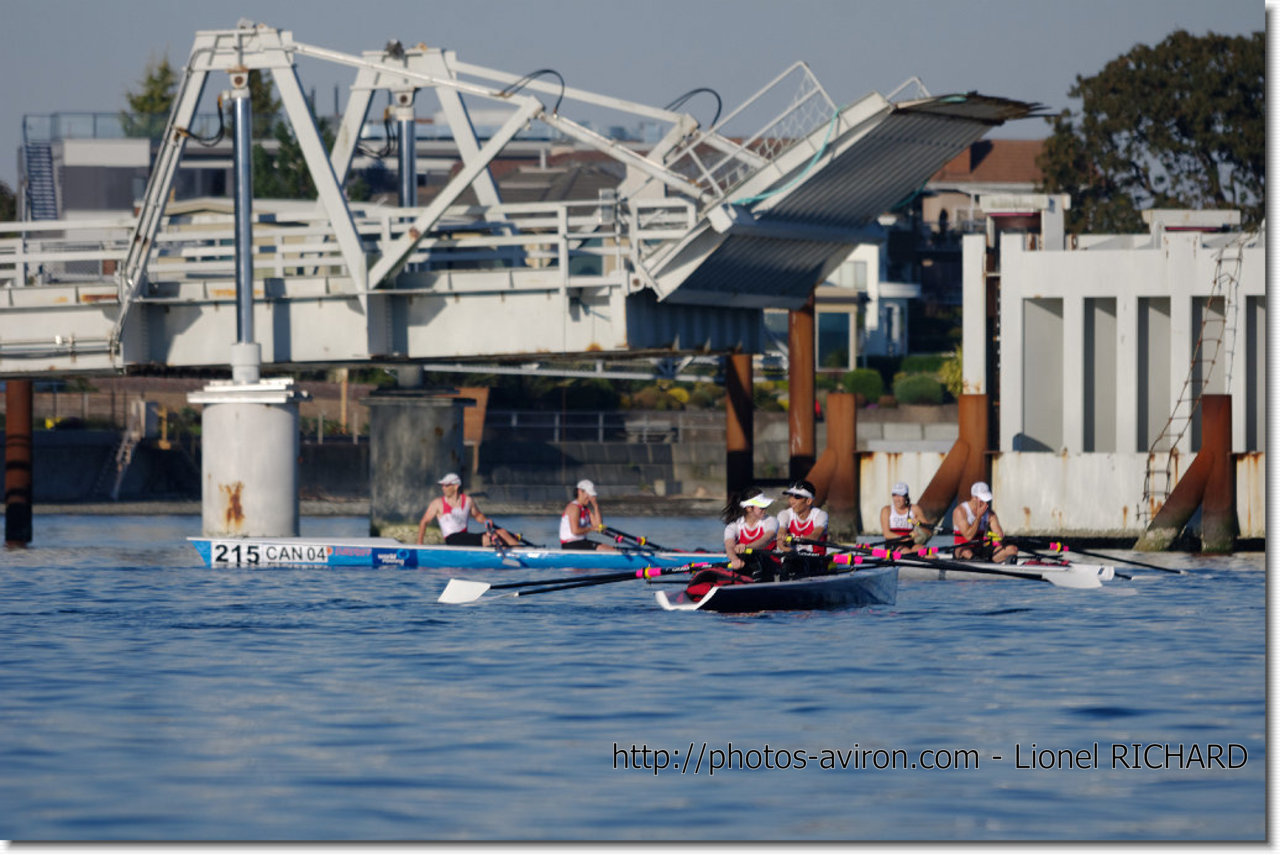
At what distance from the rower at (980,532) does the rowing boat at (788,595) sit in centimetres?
331

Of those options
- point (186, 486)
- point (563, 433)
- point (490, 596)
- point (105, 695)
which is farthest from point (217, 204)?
point (105, 695)

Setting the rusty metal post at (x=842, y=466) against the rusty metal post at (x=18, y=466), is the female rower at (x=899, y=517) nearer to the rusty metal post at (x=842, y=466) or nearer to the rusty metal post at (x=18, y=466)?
the rusty metal post at (x=842, y=466)

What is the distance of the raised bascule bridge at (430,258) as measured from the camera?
28.2 meters

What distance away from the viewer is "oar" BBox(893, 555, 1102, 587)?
2383 cm

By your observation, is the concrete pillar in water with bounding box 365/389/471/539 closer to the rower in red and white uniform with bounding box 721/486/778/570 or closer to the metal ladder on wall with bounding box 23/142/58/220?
the rower in red and white uniform with bounding box 721/486/778/570

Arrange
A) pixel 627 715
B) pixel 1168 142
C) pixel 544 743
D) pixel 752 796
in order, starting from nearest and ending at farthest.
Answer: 1. pixel 752 796
2. pixel 544 743
3. pixel 627 715
4. pixel 1168 142

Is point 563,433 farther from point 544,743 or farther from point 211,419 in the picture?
point 544,743

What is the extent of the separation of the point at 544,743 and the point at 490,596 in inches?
417

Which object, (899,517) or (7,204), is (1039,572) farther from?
(7,204)

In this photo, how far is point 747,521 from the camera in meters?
22.0

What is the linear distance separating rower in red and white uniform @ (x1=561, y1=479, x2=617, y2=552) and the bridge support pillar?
4834mm

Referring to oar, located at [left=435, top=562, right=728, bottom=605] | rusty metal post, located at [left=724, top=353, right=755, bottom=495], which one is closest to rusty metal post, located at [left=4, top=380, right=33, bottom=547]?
rusty metal post, located at [left=724, top=353, right=755, bottom=495]

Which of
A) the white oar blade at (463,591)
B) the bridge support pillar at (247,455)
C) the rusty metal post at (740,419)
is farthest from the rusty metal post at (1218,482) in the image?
the bridge support pillar at (247,455)

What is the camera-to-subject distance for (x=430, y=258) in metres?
31.0
